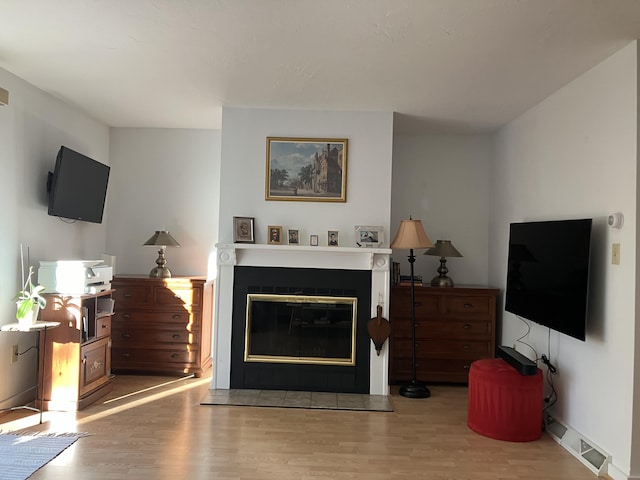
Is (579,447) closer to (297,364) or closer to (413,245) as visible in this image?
(413,245)

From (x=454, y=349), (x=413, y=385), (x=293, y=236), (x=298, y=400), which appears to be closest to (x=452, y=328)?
(x=454, y=349)

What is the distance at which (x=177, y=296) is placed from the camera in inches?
193

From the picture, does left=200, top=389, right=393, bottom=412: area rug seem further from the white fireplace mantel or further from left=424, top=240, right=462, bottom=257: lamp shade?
left=424, top=240, right=462, bottom=257: lamp shade

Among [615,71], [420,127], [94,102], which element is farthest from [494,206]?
[94,102]

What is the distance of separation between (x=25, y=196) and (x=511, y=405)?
393 cm

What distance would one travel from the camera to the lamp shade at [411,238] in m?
4.34

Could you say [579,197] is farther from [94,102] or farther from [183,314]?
[94,102]

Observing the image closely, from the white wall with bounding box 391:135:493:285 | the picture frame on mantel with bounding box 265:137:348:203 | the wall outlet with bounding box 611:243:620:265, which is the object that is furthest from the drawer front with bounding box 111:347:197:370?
the wall outlet with bounding box 611:243:620:265

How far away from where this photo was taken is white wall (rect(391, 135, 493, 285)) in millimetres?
5332

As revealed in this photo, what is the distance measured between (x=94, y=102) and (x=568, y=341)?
429 centimetres

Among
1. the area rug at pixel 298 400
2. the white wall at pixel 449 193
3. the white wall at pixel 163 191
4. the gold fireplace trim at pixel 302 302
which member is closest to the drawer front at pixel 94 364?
the area rug at pixel 298 400

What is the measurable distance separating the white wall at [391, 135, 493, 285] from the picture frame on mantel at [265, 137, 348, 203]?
109 centimetres

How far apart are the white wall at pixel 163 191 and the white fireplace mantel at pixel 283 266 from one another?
1.08 metres

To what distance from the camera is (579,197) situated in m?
3.45
